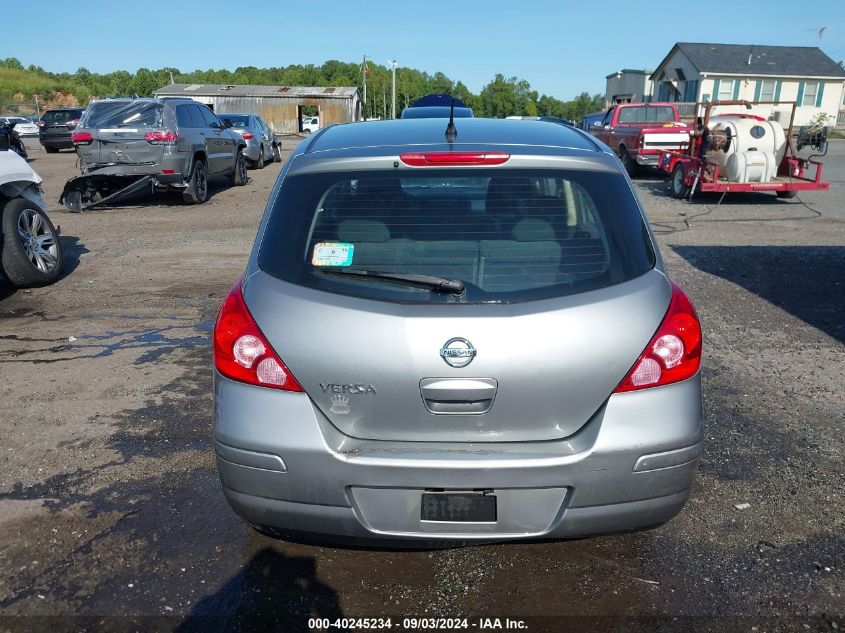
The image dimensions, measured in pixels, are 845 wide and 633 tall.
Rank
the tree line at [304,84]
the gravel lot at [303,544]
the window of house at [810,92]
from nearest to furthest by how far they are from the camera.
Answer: the gravel lot at [303,544], the window of house at [810,92], the tree line at [304,84]

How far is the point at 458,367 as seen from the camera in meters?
2.46

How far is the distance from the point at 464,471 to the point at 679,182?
14.7m

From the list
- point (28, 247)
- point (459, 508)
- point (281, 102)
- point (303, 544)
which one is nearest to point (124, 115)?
point (28, 247)

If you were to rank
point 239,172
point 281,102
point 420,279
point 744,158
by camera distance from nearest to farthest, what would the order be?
point 420,279
point 744,158
point 239,172
point 281,102

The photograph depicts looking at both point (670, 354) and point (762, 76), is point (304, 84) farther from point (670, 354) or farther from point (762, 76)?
point (670, 354)

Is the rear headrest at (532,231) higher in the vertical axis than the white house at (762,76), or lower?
lower

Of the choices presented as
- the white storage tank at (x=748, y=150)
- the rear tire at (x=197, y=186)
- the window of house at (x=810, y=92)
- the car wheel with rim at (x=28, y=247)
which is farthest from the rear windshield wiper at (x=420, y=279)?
the window of house at (x=810, y=92)

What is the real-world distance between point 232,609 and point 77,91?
100 metres

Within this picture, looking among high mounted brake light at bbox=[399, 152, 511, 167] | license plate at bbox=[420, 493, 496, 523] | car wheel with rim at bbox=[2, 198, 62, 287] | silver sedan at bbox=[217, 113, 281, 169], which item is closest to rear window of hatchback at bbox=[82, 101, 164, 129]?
car wheel with rim at bbox=[2, 198, 62, 287]

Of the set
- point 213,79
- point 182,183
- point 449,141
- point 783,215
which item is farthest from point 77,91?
point 449,141

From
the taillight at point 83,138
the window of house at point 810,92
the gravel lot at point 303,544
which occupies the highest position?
the window of house at point 810,92

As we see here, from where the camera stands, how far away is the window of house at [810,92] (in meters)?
50.8

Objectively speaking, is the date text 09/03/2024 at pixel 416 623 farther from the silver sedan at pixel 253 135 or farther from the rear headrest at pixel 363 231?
the silver sedan at pixel 253 135

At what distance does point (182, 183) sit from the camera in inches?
532
